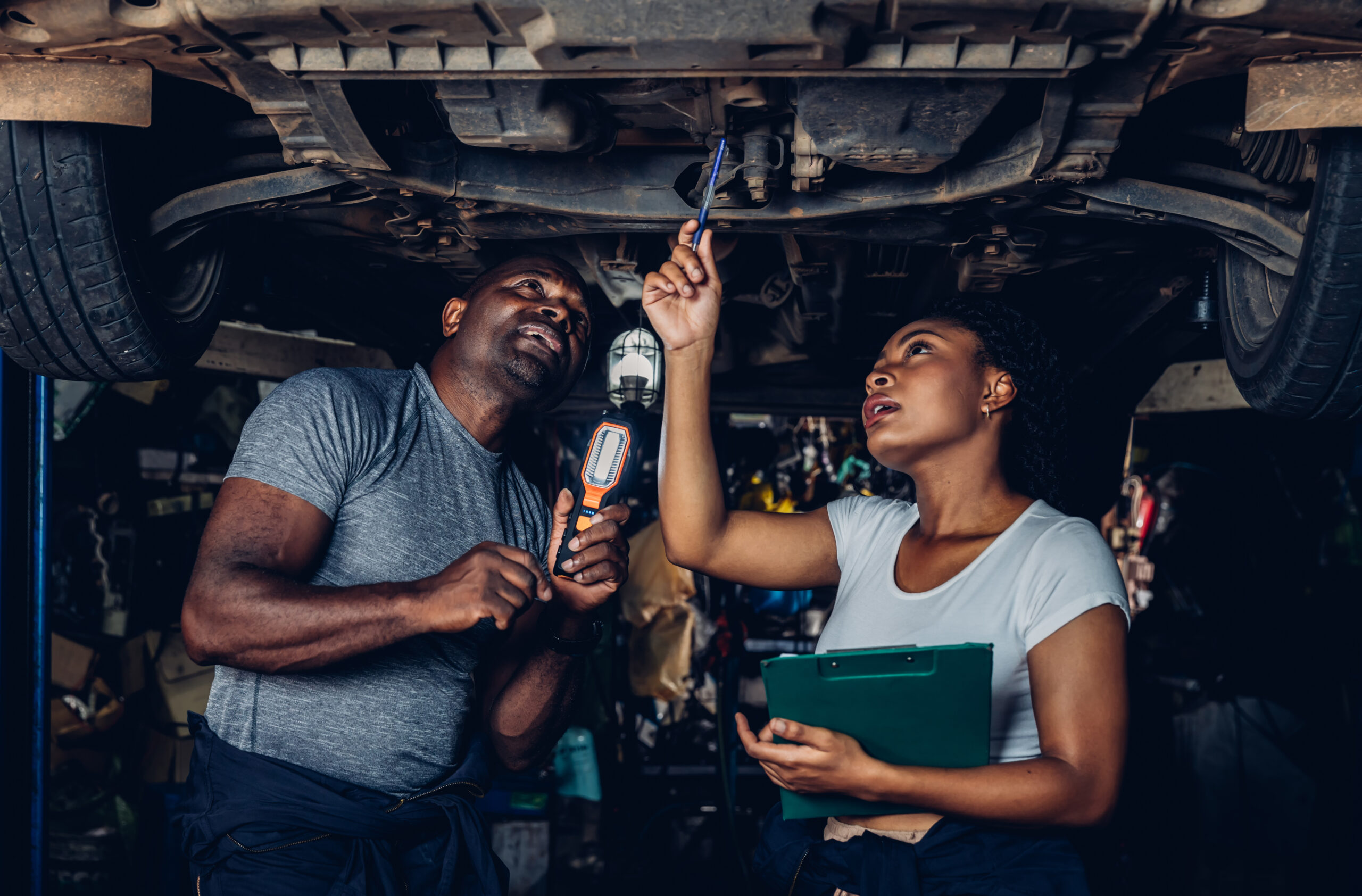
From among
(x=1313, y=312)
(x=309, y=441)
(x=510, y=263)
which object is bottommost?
(x=309, y=441)

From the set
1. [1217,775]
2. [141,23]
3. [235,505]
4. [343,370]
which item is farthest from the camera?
[1217,775]

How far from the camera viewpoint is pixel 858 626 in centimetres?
146

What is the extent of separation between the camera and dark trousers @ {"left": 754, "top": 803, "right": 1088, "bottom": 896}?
1.17m

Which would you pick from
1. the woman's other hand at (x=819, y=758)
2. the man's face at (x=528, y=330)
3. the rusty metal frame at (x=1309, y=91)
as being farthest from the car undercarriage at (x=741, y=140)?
the woman's other hand at (x=819, y=758)

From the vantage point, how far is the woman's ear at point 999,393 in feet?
5.16

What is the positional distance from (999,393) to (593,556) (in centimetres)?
78

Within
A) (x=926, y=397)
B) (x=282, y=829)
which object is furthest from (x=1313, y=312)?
(x=282, y=829)

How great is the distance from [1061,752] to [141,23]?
151cm

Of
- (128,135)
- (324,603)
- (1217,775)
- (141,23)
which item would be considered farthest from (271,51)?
(1217,775)

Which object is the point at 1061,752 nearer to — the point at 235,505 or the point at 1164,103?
the point at 1164,103

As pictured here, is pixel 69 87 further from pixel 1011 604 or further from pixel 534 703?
pixel 1011 604

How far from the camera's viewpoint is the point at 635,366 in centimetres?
270

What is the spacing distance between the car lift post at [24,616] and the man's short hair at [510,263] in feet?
3.67

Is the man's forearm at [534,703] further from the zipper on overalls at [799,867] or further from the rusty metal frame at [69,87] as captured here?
the rusty metal frame at [69,87]
